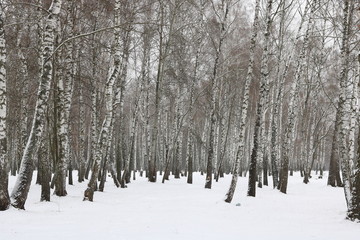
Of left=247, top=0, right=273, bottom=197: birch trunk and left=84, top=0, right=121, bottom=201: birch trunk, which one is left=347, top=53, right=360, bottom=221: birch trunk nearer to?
left=247, top=0, right=273, bottom=197: birch trunk

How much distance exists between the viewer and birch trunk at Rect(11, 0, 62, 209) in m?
8.38

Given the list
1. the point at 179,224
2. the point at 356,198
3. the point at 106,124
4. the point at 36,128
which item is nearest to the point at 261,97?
the point at 356,198

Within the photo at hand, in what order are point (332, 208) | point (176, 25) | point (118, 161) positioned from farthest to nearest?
1. point (176, 25)
2. point (118, 161)
3. point (332, 208)

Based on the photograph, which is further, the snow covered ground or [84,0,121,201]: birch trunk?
[84,0,121,201]: birch trunk

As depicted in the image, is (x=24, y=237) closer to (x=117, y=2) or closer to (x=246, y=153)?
(x=117, y=2)

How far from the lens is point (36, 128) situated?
28.0 ft

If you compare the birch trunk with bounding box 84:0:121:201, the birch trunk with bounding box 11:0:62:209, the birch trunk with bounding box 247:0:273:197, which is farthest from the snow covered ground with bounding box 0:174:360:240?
the birch trunk with bounding box 247:0:273:197

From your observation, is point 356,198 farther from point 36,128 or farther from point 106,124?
point 36,128

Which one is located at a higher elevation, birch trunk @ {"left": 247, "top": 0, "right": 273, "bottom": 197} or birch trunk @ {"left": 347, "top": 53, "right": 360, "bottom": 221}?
birch trunk @ {"left": 247, "top": 0, "right": 273, "bottom": 197}

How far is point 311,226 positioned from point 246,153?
35691 millimetres

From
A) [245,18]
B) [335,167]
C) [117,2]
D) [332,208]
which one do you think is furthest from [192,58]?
[332,208]

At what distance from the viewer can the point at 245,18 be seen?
26234 mm

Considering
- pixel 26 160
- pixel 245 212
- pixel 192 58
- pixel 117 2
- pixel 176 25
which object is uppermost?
pixel 176 25

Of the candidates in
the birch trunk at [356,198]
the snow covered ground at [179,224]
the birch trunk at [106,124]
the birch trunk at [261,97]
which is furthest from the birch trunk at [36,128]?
the birch trunk at [261,97]
